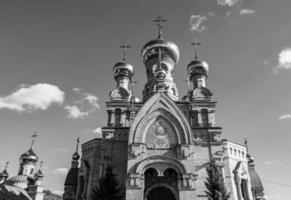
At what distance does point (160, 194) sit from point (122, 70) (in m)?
14.5

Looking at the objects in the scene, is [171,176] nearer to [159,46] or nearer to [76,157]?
[76,157]

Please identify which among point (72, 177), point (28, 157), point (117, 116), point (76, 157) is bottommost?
point (72, 177)

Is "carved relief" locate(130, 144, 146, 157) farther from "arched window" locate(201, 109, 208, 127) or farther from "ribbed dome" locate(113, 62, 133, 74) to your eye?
A: "ribbed dome" locate(113, 62, 133, 74)

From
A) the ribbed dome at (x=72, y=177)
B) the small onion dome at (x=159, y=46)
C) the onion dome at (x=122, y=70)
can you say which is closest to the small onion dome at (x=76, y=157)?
the ribbed dome at (x=72, y=177)

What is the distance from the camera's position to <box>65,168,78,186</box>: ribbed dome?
24.5 m

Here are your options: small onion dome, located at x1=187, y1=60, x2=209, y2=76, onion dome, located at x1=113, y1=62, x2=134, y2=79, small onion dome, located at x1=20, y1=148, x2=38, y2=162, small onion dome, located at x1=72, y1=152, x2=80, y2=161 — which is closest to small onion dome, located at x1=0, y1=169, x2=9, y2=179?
→ small onion dome, located at x1=20, y1=148, x2=38, y2=162

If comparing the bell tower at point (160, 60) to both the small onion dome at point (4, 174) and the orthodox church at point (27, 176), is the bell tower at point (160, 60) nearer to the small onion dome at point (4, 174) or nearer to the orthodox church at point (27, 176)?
the orthodox church at point (27, 176)

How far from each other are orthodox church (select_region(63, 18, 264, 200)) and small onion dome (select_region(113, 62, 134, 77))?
0.32 meters

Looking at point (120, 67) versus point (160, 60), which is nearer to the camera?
point (160, 60)

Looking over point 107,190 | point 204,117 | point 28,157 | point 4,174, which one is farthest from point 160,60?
point 4,174

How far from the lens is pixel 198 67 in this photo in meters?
25.9

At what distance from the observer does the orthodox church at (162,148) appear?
1700 cm

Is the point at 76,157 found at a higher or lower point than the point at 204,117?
lower

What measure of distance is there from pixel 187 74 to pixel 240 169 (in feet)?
37.3
